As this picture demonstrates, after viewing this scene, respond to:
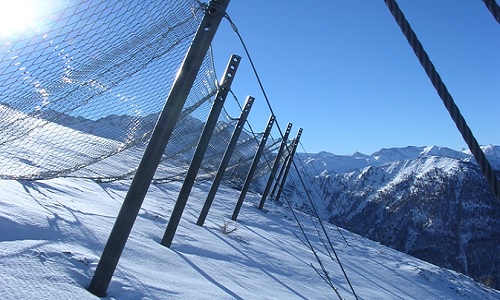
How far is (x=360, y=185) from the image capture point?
18062 cm

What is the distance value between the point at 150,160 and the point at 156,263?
1.08 metres

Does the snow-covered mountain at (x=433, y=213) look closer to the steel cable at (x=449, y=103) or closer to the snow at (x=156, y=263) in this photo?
the snow at (x=156, y=263)

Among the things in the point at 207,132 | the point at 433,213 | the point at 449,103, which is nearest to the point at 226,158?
the point at 207,132

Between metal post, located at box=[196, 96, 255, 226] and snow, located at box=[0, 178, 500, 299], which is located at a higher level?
metal post, located at box=[196, 96, 255, 226]

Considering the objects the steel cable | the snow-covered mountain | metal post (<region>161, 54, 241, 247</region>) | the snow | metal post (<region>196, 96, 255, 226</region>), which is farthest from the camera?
the snow-covered mountain

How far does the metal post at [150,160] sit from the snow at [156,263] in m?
0.14

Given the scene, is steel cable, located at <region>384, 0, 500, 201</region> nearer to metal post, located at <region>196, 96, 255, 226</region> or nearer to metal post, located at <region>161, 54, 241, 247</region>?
metal post, located at <region>161, 54, 241, 247</region>

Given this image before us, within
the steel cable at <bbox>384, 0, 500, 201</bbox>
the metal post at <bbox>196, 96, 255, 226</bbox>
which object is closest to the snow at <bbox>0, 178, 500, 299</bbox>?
the metal post at <bbox>196, 96, 255, 226</bbox>

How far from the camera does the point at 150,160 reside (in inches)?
86.1

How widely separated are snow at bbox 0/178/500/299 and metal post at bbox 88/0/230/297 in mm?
140

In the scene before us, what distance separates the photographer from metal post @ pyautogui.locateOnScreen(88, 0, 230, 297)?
6.83 feet

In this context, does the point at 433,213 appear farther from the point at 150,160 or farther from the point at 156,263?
the point at 150,160

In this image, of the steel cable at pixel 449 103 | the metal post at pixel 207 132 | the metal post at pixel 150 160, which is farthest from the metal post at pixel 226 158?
the steel cable at pixel 449 103

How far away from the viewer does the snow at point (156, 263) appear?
2066 millimetres
